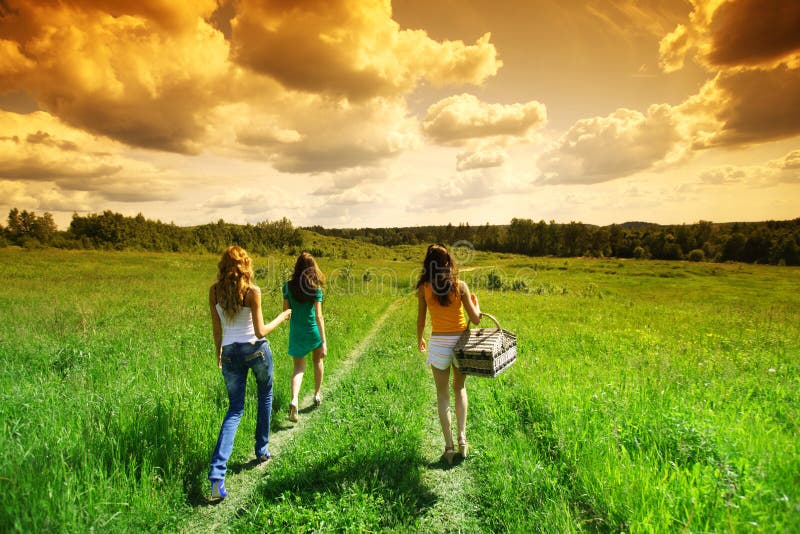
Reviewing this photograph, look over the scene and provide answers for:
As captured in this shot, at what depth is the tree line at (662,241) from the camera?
91.9 meters

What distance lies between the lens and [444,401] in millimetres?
5648

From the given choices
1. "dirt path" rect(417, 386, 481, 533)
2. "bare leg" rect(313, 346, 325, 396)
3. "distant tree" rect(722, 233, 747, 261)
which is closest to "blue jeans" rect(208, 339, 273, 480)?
"bare leg" rect(313, 346, 325, 396)

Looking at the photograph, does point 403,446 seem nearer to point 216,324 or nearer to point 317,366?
point 317,366

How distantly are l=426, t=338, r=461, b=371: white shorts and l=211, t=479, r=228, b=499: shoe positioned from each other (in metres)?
3.47

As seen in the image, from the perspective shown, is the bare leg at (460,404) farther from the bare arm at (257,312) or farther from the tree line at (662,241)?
the tree line at (662,241)

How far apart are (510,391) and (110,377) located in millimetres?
8705

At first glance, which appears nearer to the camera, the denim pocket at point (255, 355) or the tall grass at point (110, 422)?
the tall grass at point (110, 422)

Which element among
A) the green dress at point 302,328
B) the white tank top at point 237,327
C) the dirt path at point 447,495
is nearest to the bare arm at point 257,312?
the white tank top at point 237,327

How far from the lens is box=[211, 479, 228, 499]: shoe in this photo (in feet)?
15.7

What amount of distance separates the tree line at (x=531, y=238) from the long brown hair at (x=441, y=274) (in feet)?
319

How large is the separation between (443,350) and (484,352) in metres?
0.75

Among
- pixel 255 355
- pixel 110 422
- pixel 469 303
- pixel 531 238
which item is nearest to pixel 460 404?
pixel 469 303

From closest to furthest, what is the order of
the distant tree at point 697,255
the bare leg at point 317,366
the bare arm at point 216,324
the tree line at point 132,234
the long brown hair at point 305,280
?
the bare arm at point 216,324 → the long brown hair at point 305,280 → the bare leg at point 317,366 → the tree line at point 132,234 → the distant tree at point 697,255

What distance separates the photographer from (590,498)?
424 centimetres
